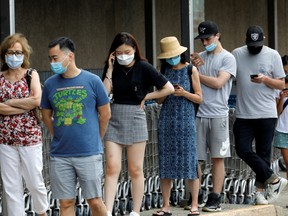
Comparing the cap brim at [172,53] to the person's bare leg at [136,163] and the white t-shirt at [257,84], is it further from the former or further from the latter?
the white t-shirt at [257,84]

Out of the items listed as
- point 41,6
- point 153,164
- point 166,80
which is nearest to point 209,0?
→ point 41,6

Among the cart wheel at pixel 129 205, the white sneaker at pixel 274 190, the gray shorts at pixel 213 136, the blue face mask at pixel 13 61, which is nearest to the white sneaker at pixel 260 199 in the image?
the white sneaker at pixel 274 190

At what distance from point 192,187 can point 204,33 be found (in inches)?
65.1

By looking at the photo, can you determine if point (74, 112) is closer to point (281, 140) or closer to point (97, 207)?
point (97, 207)

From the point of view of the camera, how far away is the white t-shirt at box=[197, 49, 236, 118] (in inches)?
440

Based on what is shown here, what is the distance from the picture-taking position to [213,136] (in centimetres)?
1122

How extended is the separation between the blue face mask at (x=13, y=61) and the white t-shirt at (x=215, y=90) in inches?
100.0

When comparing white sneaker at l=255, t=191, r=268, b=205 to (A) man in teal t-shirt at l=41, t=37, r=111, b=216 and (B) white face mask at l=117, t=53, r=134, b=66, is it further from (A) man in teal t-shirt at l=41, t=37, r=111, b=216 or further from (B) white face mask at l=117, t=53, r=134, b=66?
(A) man in teal t-shirt at l=41, t=37, r=111, b=216

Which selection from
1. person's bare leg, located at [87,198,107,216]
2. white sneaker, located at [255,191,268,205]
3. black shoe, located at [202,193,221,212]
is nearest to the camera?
person's bare leg, located at [87,198,107,216]

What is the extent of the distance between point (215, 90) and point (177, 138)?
28.1 inches

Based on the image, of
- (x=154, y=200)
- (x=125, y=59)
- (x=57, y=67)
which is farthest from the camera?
(x=154, y=200)

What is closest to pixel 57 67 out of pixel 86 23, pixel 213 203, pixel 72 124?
pixel 72 124

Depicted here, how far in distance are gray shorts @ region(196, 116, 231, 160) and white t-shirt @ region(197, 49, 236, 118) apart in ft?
0.24

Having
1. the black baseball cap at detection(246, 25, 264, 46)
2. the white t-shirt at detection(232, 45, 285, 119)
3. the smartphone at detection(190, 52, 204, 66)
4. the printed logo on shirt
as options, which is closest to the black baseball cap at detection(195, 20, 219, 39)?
the smartphone at detection(190, 52, 204, 66)
